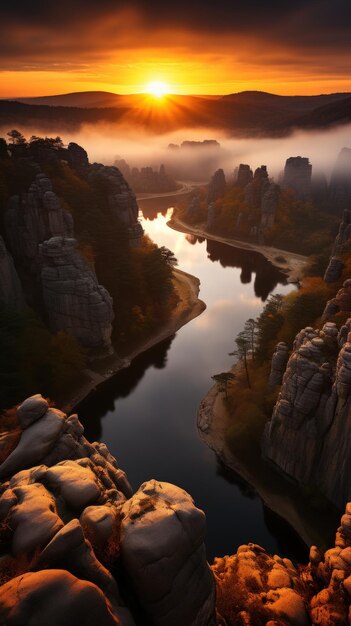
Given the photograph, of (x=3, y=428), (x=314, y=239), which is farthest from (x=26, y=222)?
(x=314, y=239)

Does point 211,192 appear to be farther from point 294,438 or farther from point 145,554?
point 145,554

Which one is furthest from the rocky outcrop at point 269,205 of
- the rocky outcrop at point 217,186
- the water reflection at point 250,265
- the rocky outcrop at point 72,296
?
the rocky outcrop at point 72,296

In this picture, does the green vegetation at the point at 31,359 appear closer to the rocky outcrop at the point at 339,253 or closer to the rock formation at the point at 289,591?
the rock formation at the point at 289,591

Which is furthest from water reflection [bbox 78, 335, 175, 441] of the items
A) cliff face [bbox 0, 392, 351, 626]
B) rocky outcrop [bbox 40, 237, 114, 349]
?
cliff face [bbox 0, 392, 351, 626]

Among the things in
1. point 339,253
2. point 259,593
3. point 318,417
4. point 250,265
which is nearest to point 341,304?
point 318,417

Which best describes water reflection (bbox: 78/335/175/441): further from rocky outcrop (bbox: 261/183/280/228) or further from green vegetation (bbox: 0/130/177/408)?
rocky outcrop (bbox: 261/183/280/228)

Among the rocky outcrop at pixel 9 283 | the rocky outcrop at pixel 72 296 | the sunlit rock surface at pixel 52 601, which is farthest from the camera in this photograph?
the rocky outcrop at pixel 72 296
